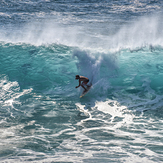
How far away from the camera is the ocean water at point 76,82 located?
5.81 meters

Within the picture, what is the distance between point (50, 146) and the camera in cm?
582

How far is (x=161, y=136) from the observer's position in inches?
245

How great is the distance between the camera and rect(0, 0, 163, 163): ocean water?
581cm

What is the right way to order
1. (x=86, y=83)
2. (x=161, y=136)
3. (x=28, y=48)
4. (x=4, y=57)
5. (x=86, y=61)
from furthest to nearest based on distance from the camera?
(x=28, y=48) < (x=4, y=57) < (x=86, y=61) < (x=86, y=83) < (x=161, y=136)

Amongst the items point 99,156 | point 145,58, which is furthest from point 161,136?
point 145,58

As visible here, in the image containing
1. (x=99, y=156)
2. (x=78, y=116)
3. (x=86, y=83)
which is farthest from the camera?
(x=86, y=83)

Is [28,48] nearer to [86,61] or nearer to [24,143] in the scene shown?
[86,61]

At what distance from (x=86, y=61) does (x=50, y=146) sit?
21.3 ft

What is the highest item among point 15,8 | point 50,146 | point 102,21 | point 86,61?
point 15,8

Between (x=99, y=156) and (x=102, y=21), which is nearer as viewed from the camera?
(x=99, y=156)

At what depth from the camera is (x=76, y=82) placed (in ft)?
37.1

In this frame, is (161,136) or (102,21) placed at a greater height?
(102,21)

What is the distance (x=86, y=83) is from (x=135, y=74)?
148 inches

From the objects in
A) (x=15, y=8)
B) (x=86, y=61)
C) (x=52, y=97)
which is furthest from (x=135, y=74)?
(x=15, y=8)
